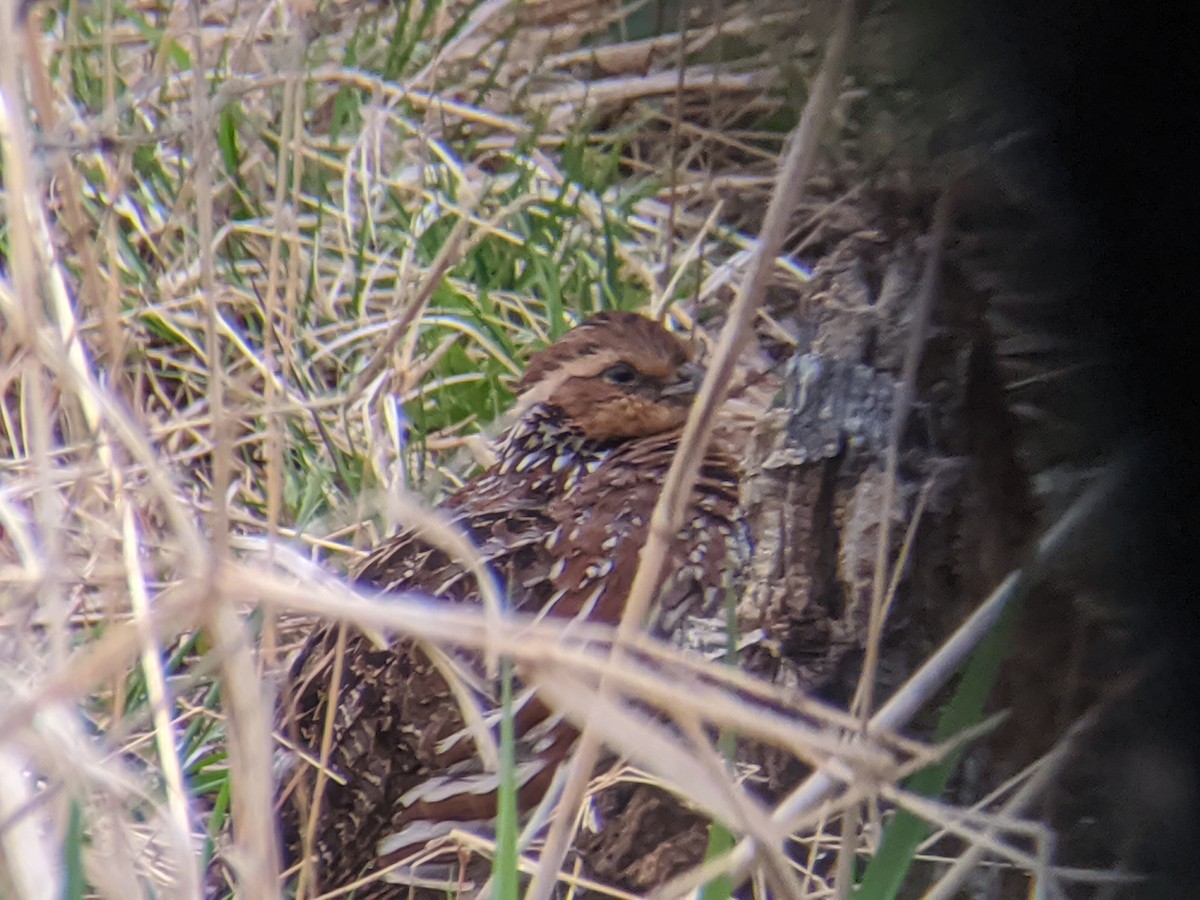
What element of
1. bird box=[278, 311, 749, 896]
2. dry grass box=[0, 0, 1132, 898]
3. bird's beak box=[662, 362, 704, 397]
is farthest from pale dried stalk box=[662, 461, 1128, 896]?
bird's beak box=[662, 362, 704, 397]

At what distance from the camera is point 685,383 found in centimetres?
288

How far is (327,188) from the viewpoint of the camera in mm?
3998

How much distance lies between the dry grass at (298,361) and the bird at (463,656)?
6.7 inches

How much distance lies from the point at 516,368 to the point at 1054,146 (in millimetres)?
2421

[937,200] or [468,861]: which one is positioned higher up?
[937,200]

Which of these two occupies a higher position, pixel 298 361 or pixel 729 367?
pixel 729 367

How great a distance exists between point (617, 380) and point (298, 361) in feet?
2.41

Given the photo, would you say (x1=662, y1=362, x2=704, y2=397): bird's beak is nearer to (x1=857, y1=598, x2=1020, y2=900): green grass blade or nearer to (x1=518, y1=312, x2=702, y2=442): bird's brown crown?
(x1=518, y1=312, x2=702, y2=442): bird's brown crown

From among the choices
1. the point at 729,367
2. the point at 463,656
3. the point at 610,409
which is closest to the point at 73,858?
the point at 729,367

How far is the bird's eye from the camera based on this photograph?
284cm

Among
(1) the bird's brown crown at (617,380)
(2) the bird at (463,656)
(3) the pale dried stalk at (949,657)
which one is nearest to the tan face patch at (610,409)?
(1) the bird's brown crown at (617,380)

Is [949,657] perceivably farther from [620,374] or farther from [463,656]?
[620,374]

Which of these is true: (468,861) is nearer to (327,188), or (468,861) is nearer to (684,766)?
(684,766)

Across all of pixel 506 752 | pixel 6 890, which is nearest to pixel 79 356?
pixel 6 890
